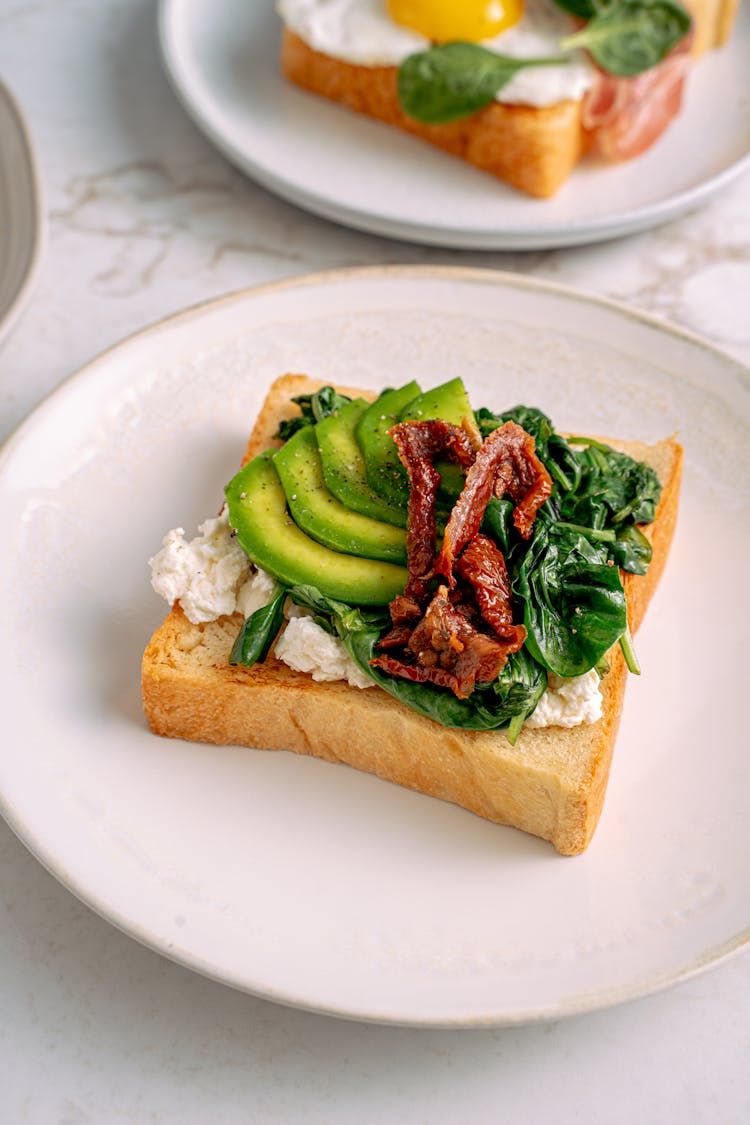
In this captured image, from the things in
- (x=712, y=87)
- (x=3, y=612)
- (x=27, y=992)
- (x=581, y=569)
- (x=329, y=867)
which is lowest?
(x=27, y=992)

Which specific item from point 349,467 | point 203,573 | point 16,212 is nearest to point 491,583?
point 349,467

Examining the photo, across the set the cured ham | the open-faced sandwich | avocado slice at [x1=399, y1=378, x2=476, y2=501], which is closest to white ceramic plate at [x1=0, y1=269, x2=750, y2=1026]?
avocado slice at [x1=399, y1=378, x2=476, y2=501]

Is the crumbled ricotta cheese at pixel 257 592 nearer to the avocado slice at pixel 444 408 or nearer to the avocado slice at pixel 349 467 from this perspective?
the avocado slice at pixel 349 467

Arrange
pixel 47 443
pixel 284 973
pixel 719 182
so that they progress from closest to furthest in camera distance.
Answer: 1. pixel 284 973
2. pixel 47 443
3. pixel 719 182

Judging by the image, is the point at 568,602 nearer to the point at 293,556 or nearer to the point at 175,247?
the point at 293,556

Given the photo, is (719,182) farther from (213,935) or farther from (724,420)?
(213,935)

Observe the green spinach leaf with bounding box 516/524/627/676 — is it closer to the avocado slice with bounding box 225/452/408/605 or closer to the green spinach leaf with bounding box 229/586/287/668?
the avocado slice with bounding box 225/452/408/605

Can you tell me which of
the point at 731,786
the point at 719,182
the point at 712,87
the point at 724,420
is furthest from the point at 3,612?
the point at 712,87
